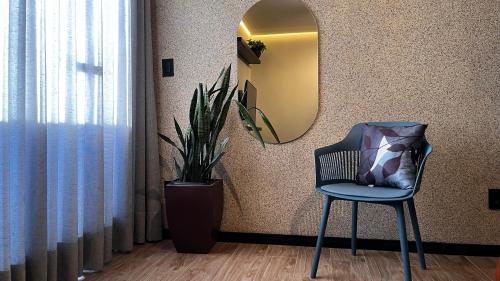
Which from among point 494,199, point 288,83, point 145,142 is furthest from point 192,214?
point 494,199

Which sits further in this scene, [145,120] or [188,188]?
[145,120]

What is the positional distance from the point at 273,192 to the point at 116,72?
4.10 ft

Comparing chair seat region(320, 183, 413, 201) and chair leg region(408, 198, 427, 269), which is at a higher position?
chair seat region(320, 183, 413, 201)

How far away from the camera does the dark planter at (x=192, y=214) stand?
1.97 m

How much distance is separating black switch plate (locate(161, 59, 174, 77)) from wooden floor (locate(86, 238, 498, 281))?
120 centimetres

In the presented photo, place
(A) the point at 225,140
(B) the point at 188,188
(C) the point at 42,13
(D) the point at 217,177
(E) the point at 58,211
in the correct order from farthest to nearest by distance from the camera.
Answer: (D) the point at 217,177
(A) the point at 225,140
(B) the point at 188,188
(E) the point at 58,211
(C) the point at 42,13

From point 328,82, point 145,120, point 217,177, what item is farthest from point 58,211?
point 328,82

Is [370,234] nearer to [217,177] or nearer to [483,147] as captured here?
[483,147]

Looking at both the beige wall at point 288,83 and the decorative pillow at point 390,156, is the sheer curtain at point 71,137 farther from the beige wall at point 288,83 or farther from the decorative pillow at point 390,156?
the decorative pillow at point 390,156

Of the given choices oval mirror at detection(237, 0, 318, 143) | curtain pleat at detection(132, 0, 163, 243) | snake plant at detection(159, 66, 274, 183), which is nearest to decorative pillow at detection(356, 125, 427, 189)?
oval mirror at detection(237, 0, 318, 143)

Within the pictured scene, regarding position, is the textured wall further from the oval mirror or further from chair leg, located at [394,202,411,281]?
chair leg, located at [394,202,411,281]

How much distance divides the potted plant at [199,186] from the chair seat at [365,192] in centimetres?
61

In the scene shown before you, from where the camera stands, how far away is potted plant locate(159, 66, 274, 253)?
6.47 feet

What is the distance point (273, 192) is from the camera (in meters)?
2.23
